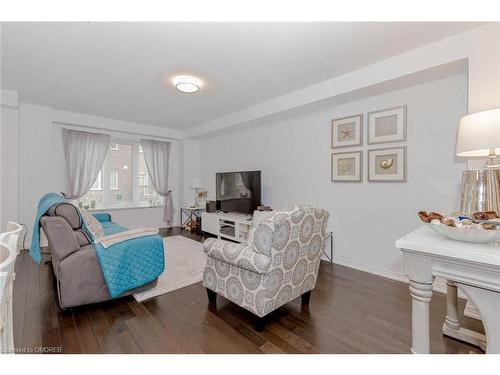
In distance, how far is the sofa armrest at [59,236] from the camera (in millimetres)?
1888

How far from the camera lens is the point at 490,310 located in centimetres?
114

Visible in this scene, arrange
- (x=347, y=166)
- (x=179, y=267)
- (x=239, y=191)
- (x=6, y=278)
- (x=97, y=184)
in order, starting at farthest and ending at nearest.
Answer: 1. (x=97, y=184)
2. (x=239, y=191)
3. (x=347, y=166)
4. (x=179, y=267)
5. (x=6, y=278)

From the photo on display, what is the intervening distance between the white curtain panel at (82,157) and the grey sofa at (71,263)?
2694mm

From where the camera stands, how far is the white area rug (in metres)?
2.37

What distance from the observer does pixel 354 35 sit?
202 centimetres

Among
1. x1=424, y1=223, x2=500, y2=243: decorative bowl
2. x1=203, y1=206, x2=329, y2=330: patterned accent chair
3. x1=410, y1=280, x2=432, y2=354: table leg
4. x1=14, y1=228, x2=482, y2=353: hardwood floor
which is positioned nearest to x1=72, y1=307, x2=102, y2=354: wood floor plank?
x1=14, y1=228, x2=482, y2=353: hardwood floor

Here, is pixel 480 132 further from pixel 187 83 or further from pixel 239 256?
pixel 187 83

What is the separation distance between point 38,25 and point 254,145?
3.14 m

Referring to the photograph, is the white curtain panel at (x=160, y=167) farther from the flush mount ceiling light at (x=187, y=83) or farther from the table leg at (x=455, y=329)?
the table leg at (x=455, y=329)

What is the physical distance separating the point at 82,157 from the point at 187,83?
2.92 metres

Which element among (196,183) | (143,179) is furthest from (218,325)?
(143,179)
